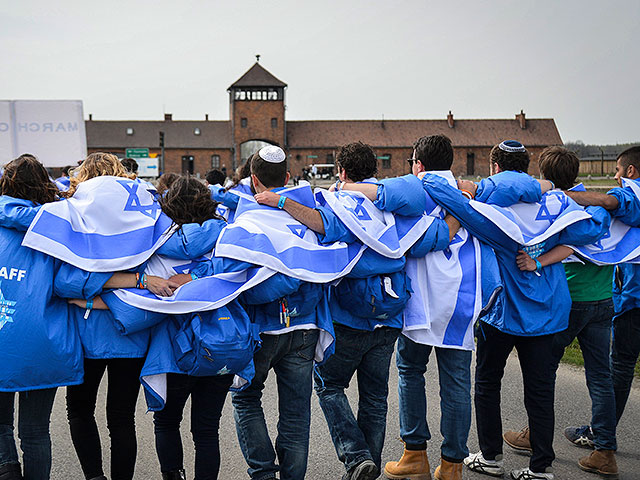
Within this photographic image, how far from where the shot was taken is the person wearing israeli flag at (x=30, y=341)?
11.4ft

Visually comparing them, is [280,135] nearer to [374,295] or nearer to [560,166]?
[560,166]

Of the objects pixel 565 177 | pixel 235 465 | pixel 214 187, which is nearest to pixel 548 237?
pixel 565 177

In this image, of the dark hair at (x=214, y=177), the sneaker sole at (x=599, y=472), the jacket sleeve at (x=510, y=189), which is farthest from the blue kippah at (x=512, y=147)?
the dark hair at (x=214, y=177)

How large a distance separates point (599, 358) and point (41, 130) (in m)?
12.6

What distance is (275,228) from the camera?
3678 mm

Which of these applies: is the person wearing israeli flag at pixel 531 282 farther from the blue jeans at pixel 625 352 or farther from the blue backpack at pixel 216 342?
the blue backpack at pixel 216 342

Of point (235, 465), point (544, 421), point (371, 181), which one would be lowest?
point (235, 465)

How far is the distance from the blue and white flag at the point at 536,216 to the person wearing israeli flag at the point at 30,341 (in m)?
2.66

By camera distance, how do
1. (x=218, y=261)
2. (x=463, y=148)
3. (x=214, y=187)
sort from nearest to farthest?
(x=218, y=261) < (x=214, y=187) < (x=463, y=148)

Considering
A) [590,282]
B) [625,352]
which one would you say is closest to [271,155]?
[590,282]

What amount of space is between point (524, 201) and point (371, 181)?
109cm

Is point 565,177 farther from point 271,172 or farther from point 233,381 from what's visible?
point 233,381

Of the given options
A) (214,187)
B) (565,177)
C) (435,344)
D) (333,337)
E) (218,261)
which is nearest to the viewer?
(218,261)

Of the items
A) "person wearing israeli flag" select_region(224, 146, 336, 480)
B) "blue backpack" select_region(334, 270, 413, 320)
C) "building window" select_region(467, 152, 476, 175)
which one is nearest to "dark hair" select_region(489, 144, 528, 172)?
"blue backpack" select_region(334, 270, 413, 320)
